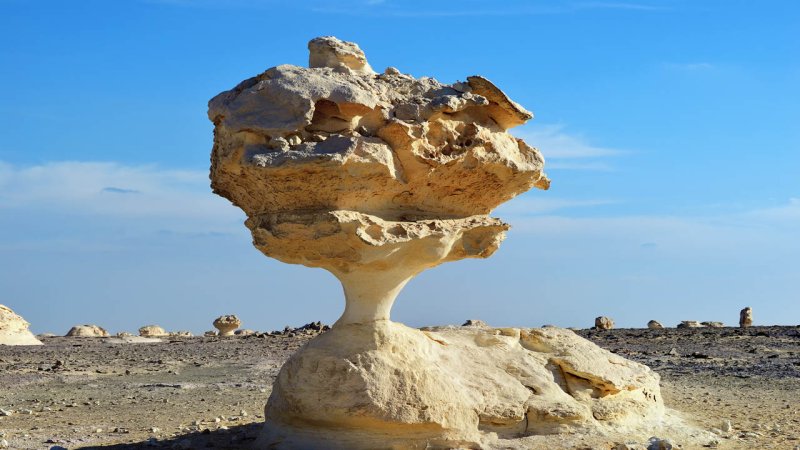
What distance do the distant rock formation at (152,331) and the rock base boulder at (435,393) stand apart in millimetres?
24571

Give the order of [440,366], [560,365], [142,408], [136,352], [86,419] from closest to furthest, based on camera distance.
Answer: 1. [440,366]
2. [560,365]
3. [86,419]
4. [142,408]
5. [136,352]

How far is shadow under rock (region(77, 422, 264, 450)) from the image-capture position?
374 inches

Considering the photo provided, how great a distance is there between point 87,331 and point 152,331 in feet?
Result: 7.42

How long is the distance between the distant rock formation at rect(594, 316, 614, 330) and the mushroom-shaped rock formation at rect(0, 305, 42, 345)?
17.2 meters

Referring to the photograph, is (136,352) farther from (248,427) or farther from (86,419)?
(248,427)

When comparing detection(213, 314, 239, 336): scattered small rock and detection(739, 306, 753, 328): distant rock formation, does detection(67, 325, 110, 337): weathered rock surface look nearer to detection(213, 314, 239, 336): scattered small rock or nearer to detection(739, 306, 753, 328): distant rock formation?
detection(213, 314, 239, 336): scattered small rock

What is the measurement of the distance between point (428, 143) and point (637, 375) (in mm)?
3815

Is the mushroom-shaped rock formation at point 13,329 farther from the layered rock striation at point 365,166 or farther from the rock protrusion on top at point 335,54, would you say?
the rock protrusion on top at point 335,54

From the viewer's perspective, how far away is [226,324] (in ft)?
102

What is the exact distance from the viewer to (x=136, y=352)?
2288 centimetres

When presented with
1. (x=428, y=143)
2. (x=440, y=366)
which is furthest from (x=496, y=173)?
(x=440, y=366)

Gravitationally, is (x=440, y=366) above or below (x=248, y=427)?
above

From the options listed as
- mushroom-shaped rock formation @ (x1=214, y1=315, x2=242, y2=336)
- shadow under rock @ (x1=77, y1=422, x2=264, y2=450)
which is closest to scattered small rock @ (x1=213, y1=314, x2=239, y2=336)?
mushroom-shaped rock formation @ (x1=214, y1=315, x2=242, y2=336)

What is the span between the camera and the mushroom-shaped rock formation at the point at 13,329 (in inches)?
1064
